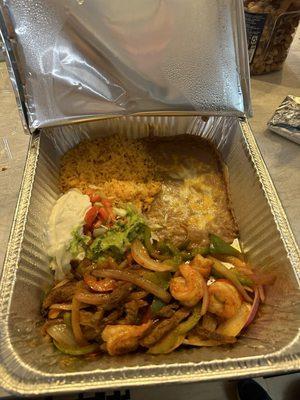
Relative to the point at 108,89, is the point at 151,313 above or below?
below

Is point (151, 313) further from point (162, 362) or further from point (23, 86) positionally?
point (23, 86)

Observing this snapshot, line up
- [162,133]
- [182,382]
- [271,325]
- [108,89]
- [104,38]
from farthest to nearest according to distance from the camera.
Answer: [162,133], [108,89], [104,38], [271,325], [182,382]

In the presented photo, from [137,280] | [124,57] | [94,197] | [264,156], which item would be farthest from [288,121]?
[137,280]

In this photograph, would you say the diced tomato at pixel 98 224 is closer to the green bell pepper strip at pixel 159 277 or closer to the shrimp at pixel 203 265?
the green bell pepper strip at pixel 159 277

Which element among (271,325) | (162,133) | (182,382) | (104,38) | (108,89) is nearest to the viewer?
(182,382)

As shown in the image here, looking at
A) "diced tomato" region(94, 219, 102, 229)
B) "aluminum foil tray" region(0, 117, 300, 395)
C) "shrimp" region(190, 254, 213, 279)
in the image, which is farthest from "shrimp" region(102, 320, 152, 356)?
"diced tomato" region(94, 219, 102, 229)

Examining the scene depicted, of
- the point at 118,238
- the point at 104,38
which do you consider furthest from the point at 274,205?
the point at 104,38
